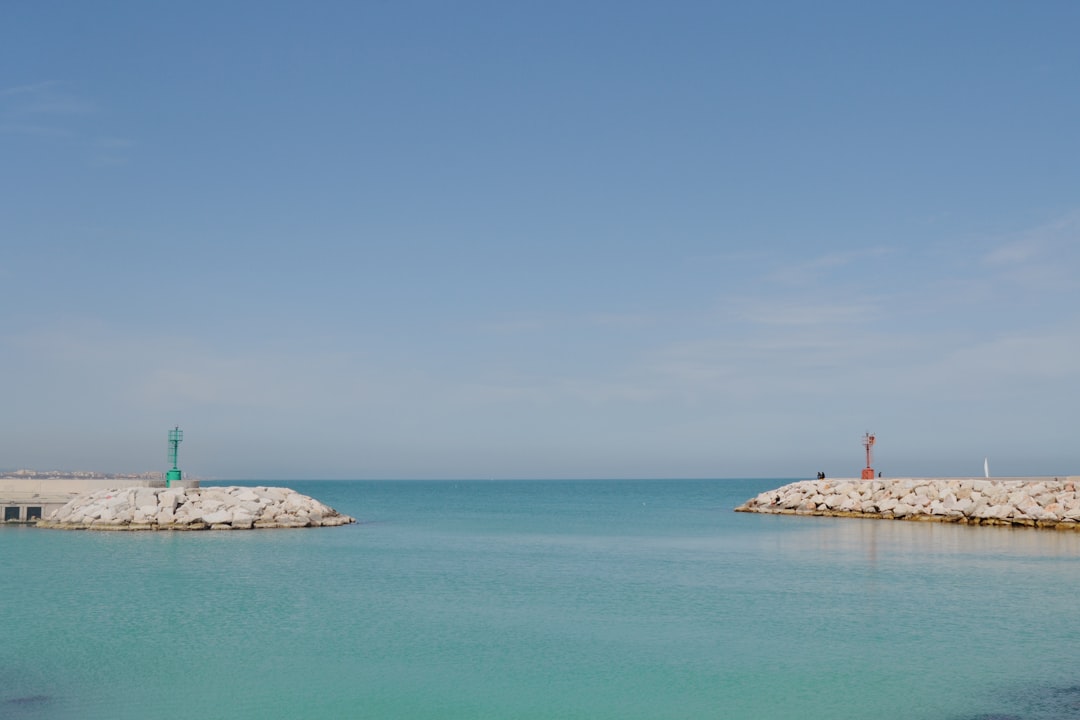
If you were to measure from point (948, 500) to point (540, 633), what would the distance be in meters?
41.0

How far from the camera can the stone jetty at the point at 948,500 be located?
49000mm

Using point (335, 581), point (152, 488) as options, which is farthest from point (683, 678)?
point (152, 488)

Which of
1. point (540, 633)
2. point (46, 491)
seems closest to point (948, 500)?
point (540, 633)

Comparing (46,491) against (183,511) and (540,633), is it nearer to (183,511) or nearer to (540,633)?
(183,511)

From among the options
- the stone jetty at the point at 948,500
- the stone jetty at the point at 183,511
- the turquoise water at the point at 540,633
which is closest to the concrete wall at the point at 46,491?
the stone jetty at the point at 183,511

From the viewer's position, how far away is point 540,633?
20.7 meters

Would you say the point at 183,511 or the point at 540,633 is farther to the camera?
the point at 183,511

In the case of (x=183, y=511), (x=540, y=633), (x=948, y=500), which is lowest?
(x=540, y=633)

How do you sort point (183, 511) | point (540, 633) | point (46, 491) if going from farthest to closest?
point (46, 491), point (183, 511), point (540, 633)

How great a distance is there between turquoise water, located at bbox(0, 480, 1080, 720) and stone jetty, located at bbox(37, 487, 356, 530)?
8651mm

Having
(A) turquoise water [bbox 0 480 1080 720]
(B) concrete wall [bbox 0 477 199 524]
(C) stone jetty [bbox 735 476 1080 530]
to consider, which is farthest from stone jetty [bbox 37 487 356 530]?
(C) stone jetty [bbox 735 476 1080 530]

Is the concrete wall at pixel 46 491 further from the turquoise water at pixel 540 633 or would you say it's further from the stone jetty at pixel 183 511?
the turquoise water at pixel 540 633

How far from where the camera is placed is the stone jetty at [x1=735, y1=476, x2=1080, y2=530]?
4900cm

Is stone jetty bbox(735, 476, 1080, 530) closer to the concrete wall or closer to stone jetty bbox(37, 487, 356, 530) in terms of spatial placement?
stone jetty bbox(37, 487, 356, 530)
